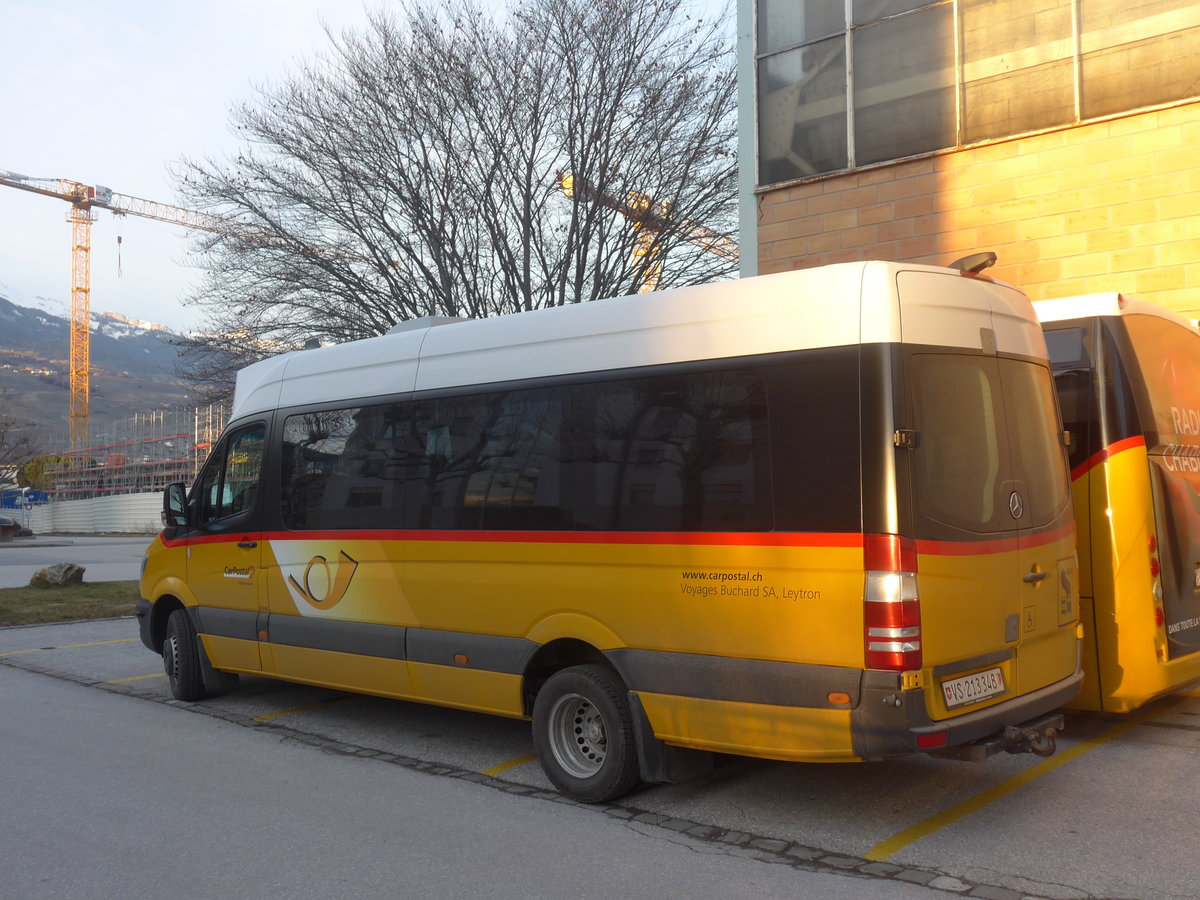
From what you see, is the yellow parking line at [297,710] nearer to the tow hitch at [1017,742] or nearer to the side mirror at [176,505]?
the side mirror at [176,505]

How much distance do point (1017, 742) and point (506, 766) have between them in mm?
2877

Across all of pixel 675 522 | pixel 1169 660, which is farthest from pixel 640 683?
pixel 1169 660

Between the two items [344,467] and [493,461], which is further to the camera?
[344,467]

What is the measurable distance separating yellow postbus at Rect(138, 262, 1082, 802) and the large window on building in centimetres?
724

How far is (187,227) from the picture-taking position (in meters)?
21.9

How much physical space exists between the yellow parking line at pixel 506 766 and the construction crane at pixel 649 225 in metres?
13.1

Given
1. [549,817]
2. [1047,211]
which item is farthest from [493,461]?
[1047,211]

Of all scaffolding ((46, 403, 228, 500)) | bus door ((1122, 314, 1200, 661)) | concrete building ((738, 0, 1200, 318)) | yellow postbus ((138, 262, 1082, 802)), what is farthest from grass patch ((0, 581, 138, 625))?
scaffolding ((46, 403, 228, 500))

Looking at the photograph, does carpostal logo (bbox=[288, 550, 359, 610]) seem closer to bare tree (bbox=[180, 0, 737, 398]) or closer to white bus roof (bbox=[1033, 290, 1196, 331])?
white bus roof (bbox=[1033, 290, 1196, 331])

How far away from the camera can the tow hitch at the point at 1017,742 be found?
4.90 metres

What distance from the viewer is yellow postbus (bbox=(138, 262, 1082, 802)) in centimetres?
480

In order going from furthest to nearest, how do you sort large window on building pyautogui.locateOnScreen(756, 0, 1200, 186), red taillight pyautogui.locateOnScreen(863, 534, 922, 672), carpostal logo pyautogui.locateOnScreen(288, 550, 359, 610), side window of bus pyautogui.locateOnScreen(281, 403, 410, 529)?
large window on building pyautogui.locateOnScreen(756, 0, 1200, 186) → carpostal logo pyautogui.locateOnScreen(288, 550, 359, 610) → side window of bus pyautogui.locateOnScreen(281, 403, 410, 529) → red taillight pyautogui.locateOnScreen(863, 534, 922, 672)

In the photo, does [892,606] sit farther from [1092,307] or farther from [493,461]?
[1092,307]

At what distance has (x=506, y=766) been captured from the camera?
6.57 metres
